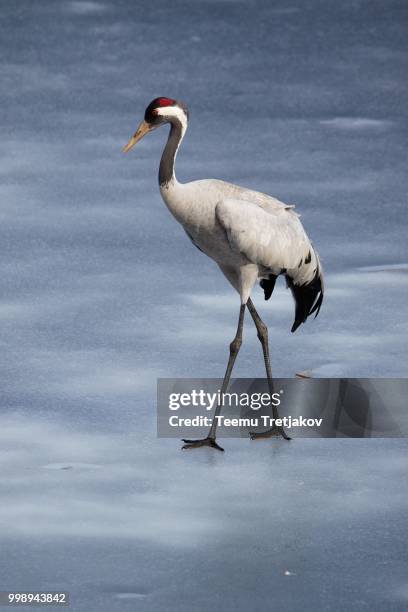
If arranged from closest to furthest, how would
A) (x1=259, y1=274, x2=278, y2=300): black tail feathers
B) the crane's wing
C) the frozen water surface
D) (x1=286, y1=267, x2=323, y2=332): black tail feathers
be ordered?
the frozen water surface < the crane's wing < (x1=286, y1=267, x2=323, y2=332): black tail feathers < (x1=259, y1=274, x2=278, y2=300): black tail feathers

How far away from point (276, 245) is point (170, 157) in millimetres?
633

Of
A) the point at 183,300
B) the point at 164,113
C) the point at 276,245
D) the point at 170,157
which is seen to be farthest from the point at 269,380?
the point at 183,300

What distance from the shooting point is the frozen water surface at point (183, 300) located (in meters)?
6.38

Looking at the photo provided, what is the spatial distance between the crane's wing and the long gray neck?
26cm

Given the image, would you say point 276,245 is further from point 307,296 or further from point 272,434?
point 272,434

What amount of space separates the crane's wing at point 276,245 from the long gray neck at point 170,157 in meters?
0.26

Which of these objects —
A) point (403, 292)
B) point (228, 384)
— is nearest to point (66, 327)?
point (228, 384)

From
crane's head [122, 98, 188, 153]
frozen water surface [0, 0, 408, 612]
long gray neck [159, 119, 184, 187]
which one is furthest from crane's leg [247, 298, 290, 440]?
crane's head [122, 98, 188, 153]

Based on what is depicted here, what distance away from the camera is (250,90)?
45.6 feet

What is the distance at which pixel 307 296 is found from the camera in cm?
816

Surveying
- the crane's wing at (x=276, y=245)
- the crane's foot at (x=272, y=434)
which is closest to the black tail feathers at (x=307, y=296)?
the crane's wing at (x=276, y=245)

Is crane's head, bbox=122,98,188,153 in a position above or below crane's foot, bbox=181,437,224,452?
above

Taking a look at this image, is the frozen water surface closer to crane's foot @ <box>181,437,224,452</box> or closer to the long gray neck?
crane's foot @ <box>181,437,224,452</box>

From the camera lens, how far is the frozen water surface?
6.38 metres
